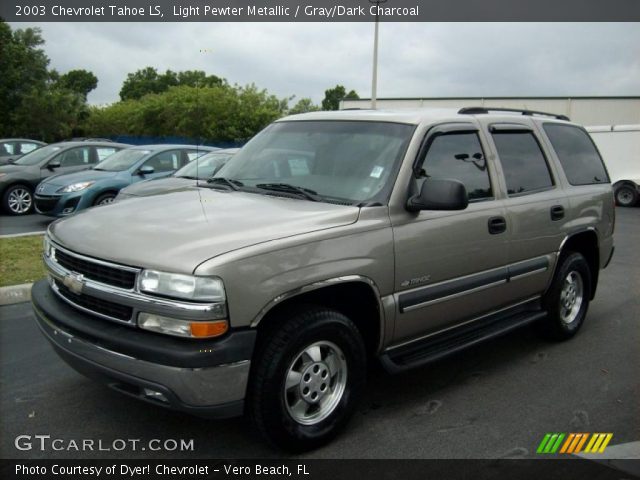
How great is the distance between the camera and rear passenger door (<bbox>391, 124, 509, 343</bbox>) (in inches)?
150

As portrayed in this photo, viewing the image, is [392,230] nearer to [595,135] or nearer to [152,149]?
[152,149]

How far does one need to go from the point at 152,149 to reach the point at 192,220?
28.6 feet

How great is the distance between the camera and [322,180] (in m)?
4.06

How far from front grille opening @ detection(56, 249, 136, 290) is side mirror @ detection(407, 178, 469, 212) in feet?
5.81

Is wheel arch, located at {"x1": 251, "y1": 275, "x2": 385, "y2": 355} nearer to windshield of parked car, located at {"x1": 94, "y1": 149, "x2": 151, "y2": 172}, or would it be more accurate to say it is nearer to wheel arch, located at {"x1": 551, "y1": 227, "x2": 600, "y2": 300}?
wheel arch, located at {"x1": 551, "y1": 227, "x2": 600, "y2": 300}

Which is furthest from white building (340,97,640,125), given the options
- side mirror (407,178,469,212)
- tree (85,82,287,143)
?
side mirror (407,178,469,212)

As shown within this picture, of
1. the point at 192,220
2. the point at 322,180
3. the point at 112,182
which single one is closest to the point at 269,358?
the point at 192,220

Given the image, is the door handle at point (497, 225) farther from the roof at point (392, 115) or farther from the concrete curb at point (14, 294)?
the concrete curb at point (14, 294)

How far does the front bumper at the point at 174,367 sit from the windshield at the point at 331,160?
52.7 inches

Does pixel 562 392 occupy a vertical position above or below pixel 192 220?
below

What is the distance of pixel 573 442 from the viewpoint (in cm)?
361

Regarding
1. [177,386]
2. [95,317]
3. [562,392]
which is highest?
[95,317]

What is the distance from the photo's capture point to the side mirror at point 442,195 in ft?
12.0

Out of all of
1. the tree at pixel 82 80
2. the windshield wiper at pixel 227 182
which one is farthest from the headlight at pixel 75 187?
the tree at pixel 82 80
